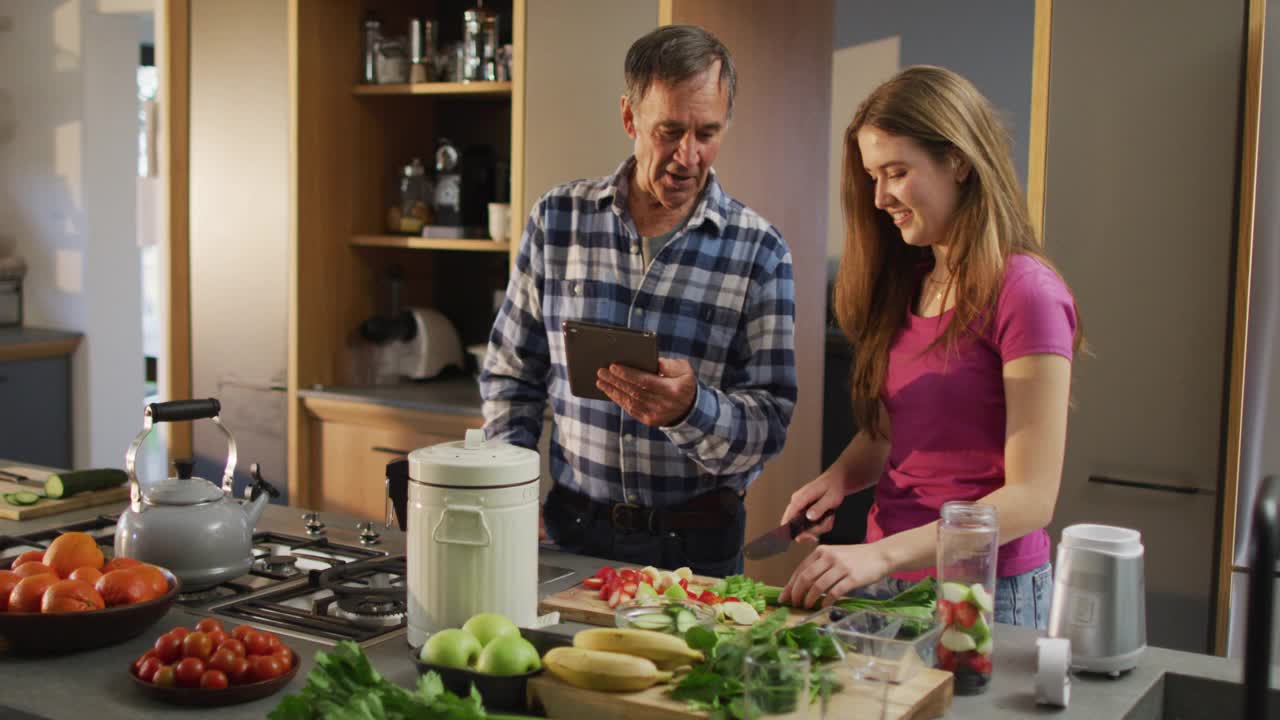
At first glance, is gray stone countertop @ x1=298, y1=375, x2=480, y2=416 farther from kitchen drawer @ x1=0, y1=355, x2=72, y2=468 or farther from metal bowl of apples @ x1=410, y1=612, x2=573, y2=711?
metal bowl of apples @ x1=410, y1=612, x2=573, y2=711

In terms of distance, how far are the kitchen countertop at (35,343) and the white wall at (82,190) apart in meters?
0.06

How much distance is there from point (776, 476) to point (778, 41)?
125 cm

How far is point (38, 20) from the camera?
17.2ft

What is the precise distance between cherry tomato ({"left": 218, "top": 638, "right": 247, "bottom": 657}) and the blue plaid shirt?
905 millimetres

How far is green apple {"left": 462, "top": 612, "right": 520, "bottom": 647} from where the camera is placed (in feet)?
4.61

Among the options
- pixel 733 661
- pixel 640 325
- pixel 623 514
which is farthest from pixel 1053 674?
pixel 640 325

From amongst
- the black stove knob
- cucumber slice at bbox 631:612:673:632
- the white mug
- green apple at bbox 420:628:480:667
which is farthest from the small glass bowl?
the white mug

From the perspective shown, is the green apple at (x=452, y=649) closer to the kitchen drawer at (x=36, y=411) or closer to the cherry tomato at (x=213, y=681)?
the cherry tomato at (x=213, y=681)

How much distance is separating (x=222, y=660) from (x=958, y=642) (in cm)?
84

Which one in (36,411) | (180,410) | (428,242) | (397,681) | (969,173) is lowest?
(36,411)

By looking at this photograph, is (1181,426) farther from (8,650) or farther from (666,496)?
(8,650)

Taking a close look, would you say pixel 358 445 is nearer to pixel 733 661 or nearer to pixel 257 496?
pixel 257 496

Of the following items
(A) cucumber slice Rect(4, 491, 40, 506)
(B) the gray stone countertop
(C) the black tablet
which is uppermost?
(C) the black tablet

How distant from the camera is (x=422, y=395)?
3.87 m
